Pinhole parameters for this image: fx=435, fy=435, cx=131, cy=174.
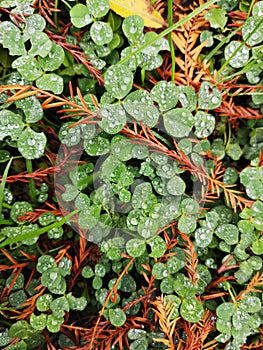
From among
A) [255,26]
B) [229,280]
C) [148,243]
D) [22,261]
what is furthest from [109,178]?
[255,26]

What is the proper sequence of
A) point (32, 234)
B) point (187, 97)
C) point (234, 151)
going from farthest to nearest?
point (234, 151)
point (187, 97)
point (32, 234)

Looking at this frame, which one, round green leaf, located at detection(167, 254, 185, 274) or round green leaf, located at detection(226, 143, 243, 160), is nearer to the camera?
round green leaf, located at detection(167, 254, 185, 274)

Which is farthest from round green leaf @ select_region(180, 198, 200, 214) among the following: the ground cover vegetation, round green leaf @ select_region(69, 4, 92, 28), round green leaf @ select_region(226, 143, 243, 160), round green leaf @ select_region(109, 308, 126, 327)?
round green leaf @ select_region(69, 4, 92, 28)

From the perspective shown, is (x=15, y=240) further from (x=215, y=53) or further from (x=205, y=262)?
(x=215, y=53)

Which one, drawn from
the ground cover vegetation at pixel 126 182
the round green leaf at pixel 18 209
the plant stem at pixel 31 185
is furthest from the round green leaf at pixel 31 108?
the round green leaf at pixel 18 209

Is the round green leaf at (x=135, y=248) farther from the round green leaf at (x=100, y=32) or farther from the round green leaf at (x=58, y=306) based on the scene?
the round green leaf at (x=100, y=32)

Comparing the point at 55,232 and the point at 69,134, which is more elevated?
the point at 69,134

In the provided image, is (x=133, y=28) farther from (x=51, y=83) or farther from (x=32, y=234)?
(x=32, y=234)

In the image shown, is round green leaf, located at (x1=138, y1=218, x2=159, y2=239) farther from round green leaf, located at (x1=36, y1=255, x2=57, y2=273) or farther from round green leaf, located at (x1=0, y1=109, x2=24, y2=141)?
round green leaf, located at (x1=0, y1=109, x2=24, y2=141)

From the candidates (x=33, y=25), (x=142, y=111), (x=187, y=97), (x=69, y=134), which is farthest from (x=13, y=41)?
(x=187, y=97)
